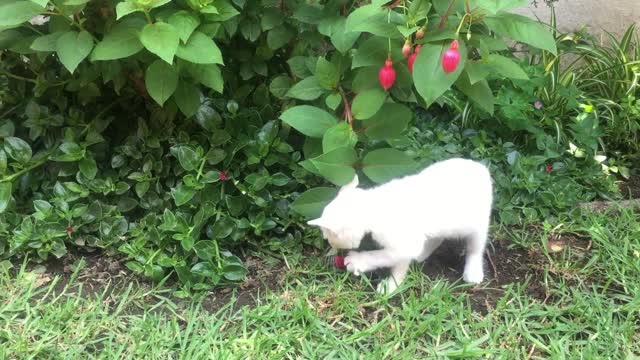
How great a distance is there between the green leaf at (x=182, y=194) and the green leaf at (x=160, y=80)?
39 centimetres

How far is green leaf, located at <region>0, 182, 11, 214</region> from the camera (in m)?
1.94

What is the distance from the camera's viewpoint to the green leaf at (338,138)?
1.65 metres

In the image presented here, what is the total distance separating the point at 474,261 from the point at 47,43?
150 centimetres

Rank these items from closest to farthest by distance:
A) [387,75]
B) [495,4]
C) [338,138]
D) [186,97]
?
[495,4]
[387,75]
[338,138]
[186,97]

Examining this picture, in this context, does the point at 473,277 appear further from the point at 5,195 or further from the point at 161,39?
the point at 5,195

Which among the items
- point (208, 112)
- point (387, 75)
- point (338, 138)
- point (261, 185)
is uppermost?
point (387, 75)

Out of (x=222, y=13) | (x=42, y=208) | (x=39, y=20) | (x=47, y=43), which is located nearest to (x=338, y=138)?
(x=222, y=13)

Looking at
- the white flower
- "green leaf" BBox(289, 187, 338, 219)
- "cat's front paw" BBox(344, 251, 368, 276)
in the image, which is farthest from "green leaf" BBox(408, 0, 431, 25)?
the white flower

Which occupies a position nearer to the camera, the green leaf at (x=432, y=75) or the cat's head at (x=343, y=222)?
the green leaf at (x=432, y=75)

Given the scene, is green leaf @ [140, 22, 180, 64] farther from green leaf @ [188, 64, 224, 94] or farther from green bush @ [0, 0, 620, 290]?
green leaf @ [188, 64, 224, 94]

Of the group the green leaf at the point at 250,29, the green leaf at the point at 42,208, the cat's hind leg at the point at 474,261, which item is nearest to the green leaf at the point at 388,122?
the cat's hind leg at the point at 474,261

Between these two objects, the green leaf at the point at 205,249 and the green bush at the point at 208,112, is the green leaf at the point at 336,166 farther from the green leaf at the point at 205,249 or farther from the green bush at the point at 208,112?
the green leaf at the point at 205,249

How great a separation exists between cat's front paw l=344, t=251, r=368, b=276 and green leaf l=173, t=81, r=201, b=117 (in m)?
0.71

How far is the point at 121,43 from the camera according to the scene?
1.60m
